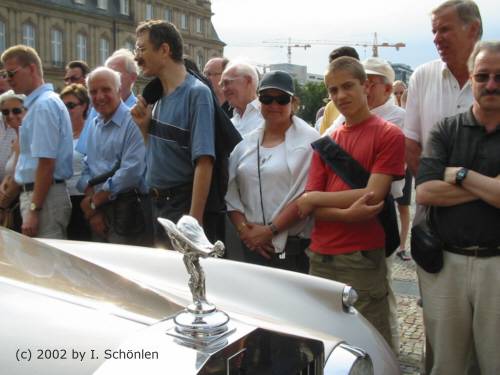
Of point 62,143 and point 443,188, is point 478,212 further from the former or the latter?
point 62,143

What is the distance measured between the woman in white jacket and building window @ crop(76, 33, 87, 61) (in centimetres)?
4739

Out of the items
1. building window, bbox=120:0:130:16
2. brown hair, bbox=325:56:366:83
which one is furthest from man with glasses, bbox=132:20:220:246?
building window, bbox=120:0:130:16

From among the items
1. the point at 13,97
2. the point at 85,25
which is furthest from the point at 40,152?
the point at 85,25

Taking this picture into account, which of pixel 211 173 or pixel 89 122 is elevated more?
pixel 89 122

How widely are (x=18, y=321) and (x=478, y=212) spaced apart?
6.93 feet

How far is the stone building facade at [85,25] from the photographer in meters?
43.0

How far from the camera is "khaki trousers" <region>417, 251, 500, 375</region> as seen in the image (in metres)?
2.62

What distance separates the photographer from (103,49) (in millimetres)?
50281

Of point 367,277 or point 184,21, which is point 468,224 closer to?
point 367,277

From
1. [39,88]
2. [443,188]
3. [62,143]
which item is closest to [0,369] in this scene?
[443,188]

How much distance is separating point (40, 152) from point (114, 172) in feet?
1.88

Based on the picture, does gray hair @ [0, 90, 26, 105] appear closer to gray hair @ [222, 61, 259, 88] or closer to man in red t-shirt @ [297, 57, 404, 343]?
gray hair @ [222, 61, 259, 88]

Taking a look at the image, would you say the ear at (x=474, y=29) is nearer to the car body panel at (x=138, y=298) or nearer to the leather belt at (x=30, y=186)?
the car body panel at (x=138, y=298)

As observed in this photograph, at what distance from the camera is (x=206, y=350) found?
1.26 m
